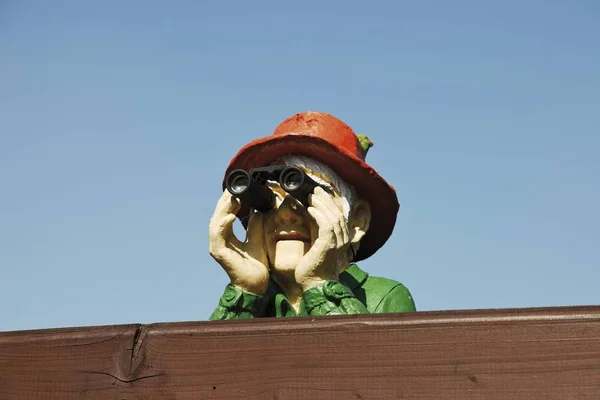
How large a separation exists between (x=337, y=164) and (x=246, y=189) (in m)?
0.36

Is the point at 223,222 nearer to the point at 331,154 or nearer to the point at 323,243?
the point at 323,243

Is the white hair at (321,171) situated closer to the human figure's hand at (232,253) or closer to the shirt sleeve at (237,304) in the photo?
the human figure's hand at (232,253)

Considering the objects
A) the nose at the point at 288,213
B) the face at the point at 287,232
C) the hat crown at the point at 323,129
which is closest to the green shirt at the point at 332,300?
the face at the point at 287,232

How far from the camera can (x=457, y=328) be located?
1523mm

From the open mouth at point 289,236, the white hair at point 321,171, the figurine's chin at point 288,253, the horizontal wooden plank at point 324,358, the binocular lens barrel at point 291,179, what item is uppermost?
the white hair at point 321,171

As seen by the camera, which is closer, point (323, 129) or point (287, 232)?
point (287, 232)

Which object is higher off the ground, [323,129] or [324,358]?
[323,129]

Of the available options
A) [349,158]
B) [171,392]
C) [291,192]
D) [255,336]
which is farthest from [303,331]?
[349,158]

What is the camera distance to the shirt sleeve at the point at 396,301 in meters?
2.91

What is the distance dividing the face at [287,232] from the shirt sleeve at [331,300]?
11 centimetres

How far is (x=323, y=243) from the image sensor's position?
269 centimetres

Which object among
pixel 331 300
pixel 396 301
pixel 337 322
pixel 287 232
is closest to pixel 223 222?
pixel 287 232

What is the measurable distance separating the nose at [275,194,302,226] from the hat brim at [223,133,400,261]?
6.9 inches

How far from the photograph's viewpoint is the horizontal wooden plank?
1.47 meters
